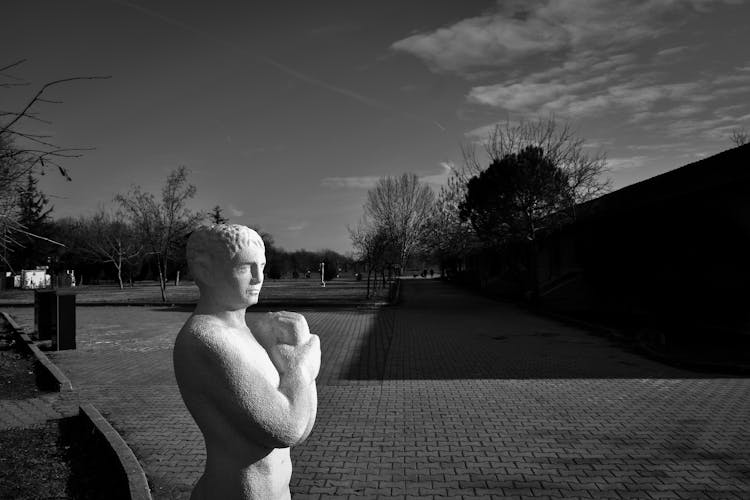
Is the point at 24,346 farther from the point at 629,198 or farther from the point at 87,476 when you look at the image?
the point at 629,198

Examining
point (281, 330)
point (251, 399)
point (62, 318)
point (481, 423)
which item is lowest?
point (481, 423)

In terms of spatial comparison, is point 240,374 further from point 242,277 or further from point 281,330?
point 242,277

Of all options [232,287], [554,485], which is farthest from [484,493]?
[232,287]

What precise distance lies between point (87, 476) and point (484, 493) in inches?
146

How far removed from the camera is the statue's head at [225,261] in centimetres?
231

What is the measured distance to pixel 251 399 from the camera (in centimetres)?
211

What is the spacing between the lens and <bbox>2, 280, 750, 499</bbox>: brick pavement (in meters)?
5.05

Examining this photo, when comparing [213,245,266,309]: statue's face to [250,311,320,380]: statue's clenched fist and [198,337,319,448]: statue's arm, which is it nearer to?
[250,311,320,380]: statue's clenched fist

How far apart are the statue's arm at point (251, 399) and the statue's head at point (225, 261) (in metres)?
0.27

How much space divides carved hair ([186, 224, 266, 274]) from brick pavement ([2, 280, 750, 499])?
10.7 ft

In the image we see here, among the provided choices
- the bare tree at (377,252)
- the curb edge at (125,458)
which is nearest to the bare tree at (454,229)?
the bare tree at (377,252)

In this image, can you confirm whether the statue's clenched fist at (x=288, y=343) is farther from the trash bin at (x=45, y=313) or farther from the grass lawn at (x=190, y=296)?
the grass lawn at (x=190, y=296)

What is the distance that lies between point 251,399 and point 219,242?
0.67 metres

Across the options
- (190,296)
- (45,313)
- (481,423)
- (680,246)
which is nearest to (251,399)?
(481,423)
